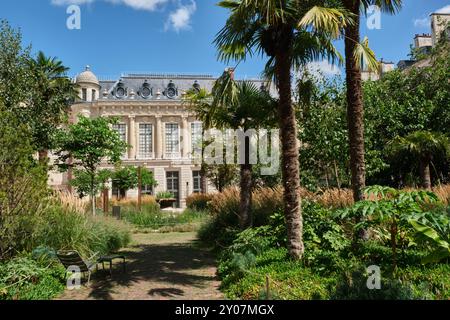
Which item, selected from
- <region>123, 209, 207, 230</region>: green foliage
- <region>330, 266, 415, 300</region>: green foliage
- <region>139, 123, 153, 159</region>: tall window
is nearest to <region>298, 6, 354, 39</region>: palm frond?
<region>330, 266, 415, 300</region>: green foliage

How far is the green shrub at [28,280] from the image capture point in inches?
248

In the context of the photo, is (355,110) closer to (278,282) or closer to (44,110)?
(278,282)

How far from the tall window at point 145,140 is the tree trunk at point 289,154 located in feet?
127

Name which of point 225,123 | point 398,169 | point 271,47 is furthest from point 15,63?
point 398,169

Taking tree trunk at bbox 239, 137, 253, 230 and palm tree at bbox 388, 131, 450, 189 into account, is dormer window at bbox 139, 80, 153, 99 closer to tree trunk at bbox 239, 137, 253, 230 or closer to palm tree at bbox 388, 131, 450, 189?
palm tree at bbox 388, 131, 450, 189

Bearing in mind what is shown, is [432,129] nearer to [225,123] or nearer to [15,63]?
[225,123]

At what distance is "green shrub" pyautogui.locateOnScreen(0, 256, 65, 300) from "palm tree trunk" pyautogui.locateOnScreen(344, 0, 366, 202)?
18.2 ft

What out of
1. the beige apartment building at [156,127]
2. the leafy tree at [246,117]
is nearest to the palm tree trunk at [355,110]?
the leafy tree at [246,117]

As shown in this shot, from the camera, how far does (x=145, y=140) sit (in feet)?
150

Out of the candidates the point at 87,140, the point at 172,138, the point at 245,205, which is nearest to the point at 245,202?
the point at 245,205

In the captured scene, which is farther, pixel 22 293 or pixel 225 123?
pixel 225 123

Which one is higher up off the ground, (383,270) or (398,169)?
(398,169)
